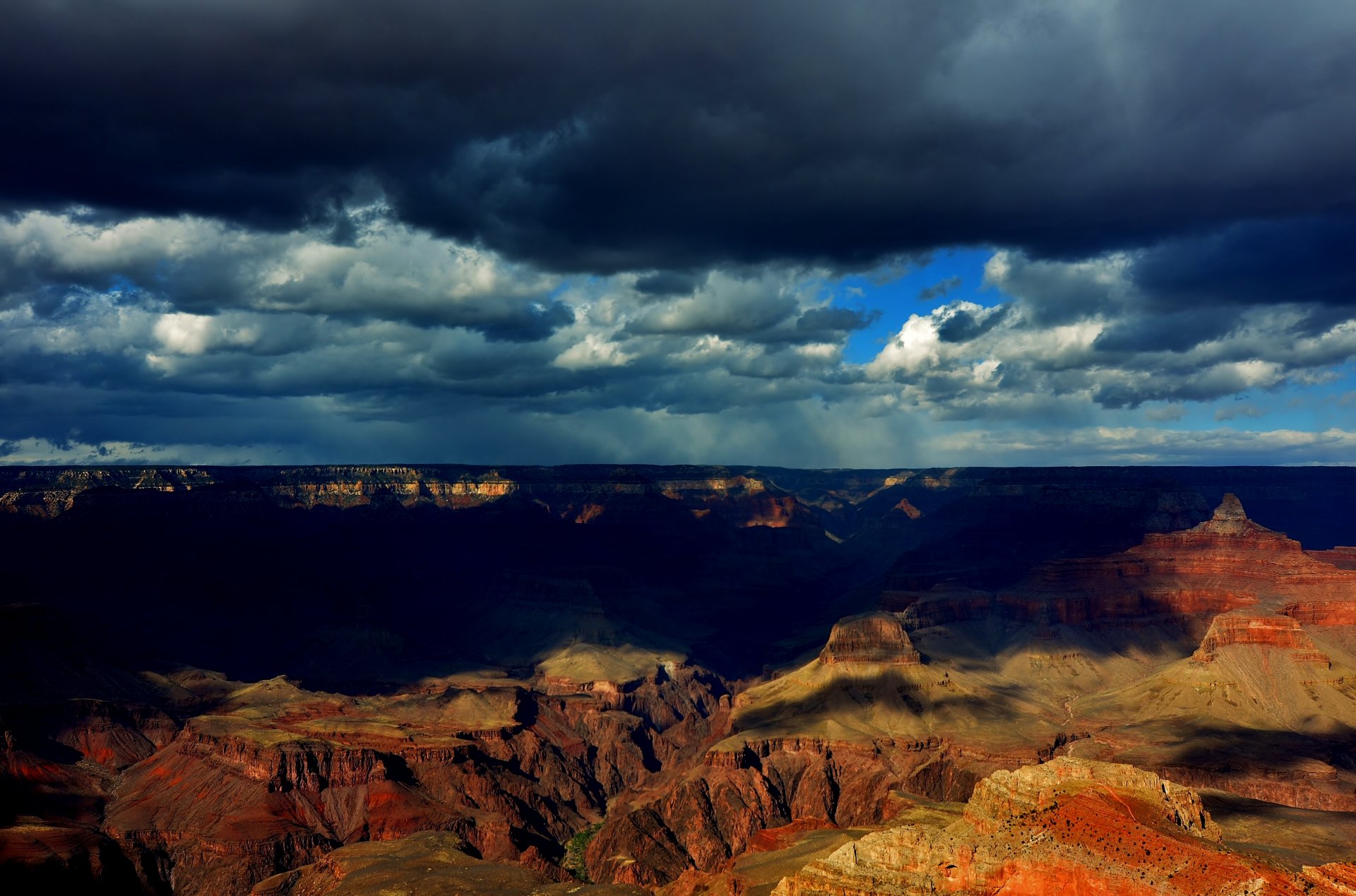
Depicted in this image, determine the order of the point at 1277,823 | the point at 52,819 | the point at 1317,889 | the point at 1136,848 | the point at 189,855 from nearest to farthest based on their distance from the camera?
1. the point at 1317,889
2. the point at 1136,848
3. the point at 1277,823
4. the point at 52,819
5. the point at 189,855

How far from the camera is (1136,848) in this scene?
101500 mm

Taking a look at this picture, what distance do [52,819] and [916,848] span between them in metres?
142

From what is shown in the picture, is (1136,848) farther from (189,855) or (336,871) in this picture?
(189,855)

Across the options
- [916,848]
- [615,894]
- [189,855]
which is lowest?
[189,855]

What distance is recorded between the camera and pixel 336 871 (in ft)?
552

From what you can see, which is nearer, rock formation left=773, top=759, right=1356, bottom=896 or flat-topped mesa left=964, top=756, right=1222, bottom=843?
rock formation left=773, top=759, right=1356, bottom=896

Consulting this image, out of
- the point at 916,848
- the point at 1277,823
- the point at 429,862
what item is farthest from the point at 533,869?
the point at 1277,823

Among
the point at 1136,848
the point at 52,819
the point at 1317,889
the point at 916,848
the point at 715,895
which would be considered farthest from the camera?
the point at 52,819

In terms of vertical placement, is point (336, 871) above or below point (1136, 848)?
below

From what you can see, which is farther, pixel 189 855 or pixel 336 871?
pixel 189 855

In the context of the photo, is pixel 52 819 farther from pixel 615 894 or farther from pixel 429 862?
pixel 615 894

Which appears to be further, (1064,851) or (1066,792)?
(1066,792)

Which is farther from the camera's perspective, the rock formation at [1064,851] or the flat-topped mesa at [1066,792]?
the flat-topped mesa at [1066,792]

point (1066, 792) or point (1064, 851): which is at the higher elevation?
point (1066, 792)
